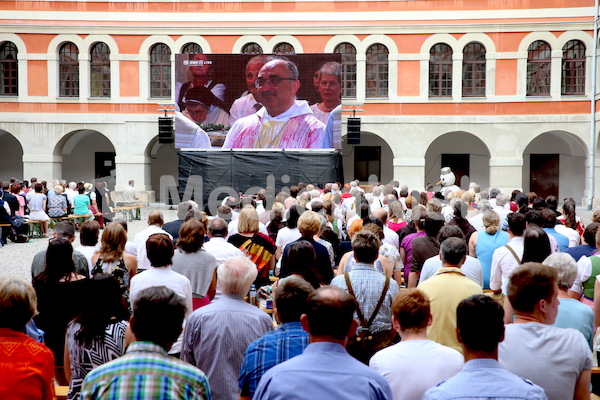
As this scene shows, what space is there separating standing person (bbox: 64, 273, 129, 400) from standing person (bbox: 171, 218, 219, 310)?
72.4 inches

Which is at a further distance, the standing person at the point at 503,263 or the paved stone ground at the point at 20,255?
the paved stone ground at the point at 20,255

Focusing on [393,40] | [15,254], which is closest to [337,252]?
[15,254]

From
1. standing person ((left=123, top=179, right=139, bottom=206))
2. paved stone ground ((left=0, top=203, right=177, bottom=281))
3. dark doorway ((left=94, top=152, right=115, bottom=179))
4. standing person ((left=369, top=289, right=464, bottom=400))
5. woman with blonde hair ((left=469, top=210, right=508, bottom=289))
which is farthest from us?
dark doorway ((left=94, top=152, right=115, bottom=179))

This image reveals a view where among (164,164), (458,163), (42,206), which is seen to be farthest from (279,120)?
(42,206)

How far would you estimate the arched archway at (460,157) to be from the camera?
29.6 m

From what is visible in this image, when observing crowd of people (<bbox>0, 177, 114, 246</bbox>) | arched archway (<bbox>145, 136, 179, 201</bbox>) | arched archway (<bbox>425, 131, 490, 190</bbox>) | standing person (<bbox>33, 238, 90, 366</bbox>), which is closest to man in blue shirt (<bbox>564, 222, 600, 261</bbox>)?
standing person (<bbox>33, 238, 90, 366</bbox>)

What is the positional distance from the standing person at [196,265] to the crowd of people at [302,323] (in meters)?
0.01

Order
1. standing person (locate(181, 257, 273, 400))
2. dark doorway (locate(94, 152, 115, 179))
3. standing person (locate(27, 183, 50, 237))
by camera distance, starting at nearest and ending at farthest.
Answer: standing person (locate(181, 257, 273, 400)), standing person (locate(27, 183, 50, 237)), dark doorway (locate(94, 152, 115, 179))

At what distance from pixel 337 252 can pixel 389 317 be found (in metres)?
3.30

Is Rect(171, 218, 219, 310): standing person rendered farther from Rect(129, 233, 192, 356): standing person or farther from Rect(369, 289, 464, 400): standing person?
Rect(369, 289, 464, 400): standing person

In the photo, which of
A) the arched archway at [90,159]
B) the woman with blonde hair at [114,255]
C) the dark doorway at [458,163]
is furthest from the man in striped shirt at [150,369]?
the arched archway at [90,159]

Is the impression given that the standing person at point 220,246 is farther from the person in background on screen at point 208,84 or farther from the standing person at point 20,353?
the person in background on screen at point 208,84

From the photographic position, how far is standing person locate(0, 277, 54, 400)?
335cm

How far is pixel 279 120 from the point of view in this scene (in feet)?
81.4
